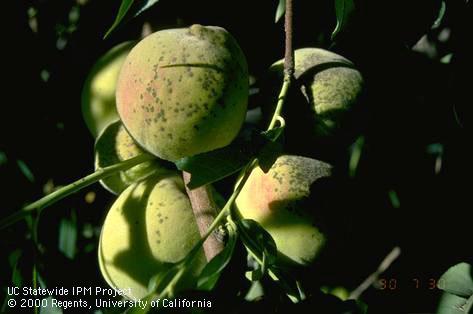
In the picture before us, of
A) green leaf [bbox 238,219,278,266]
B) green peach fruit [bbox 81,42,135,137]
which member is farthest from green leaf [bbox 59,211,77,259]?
green leaf [bbox 238,219,278,266]

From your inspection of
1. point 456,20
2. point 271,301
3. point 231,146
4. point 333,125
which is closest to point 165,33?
point 231,146

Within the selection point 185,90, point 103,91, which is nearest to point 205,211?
point 185,90

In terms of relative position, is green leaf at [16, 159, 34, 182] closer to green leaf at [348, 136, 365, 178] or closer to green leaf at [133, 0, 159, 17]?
green leaf at [133, 0, 159, 17]

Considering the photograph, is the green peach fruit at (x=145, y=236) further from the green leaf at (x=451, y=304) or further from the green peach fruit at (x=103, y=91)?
the green leaf at (x=451, y=304)

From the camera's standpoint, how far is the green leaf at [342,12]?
4.08ft

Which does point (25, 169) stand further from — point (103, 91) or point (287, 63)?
point (287, 63)

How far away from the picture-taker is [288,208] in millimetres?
1351

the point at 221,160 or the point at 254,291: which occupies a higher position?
the point at 221,160

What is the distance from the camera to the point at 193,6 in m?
1.68

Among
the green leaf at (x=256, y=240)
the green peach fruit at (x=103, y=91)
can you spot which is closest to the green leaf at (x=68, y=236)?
the green peach fruit at (x=103, y=91)

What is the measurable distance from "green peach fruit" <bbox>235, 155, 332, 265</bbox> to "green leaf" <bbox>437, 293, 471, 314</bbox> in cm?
27

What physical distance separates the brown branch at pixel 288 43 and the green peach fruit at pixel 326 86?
0.24 feet

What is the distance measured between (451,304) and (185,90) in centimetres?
68

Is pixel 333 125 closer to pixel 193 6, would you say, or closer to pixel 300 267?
pixel 300 267
